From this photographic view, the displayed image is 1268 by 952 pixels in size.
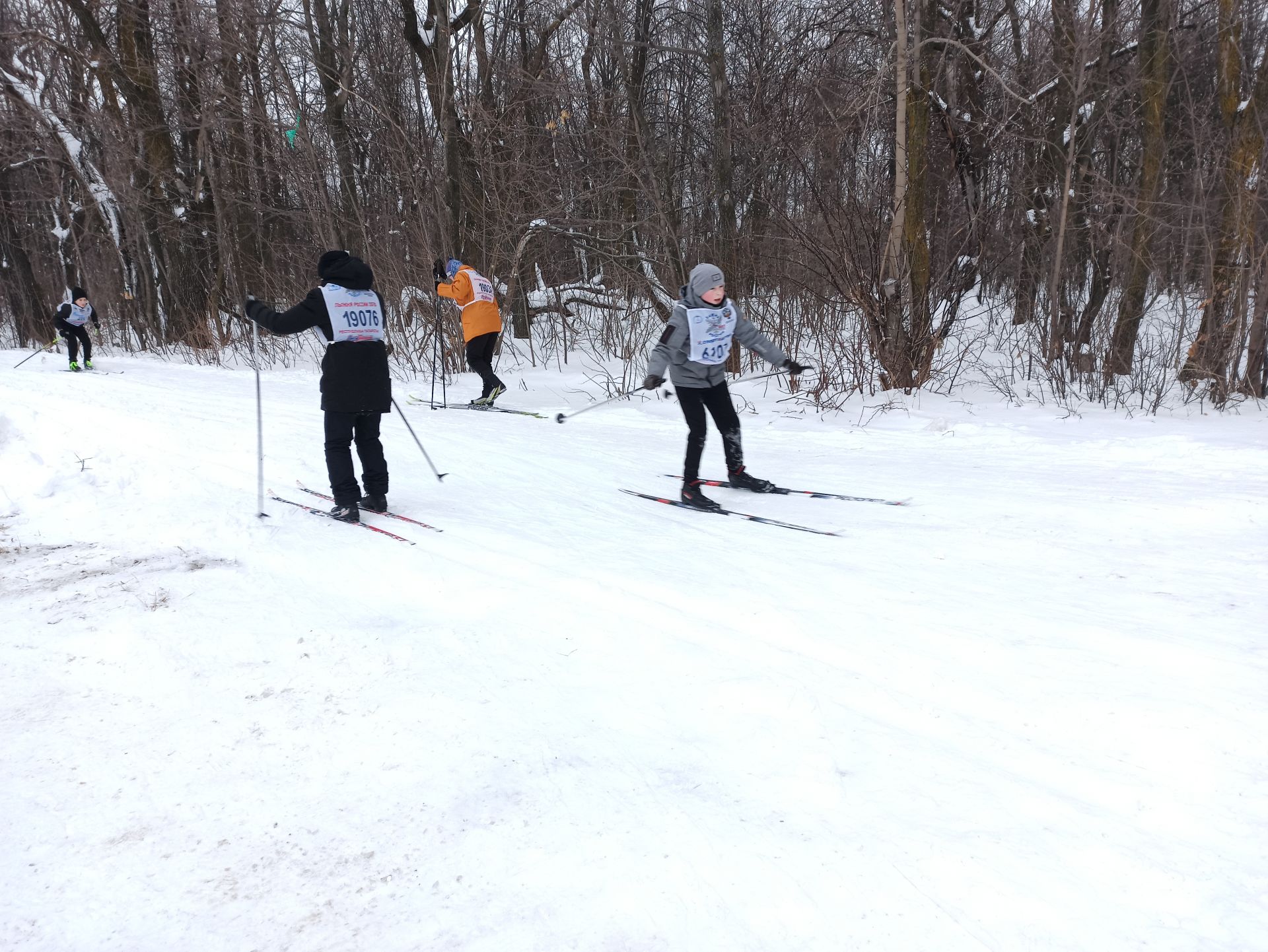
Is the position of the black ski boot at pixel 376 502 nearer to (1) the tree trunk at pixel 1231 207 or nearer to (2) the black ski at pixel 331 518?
(2) the black ski at pixel 331 518

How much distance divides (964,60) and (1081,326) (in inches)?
247

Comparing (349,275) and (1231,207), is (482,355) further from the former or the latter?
(1231,207)

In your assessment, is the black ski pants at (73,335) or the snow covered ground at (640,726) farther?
the black ski pants at (73,335)

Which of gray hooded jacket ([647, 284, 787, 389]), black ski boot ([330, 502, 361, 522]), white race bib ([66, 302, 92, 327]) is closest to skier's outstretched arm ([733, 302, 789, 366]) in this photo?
gray hooded jacket ([647, 284, 787, 389])

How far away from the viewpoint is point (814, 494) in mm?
5762

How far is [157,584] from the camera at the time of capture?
3.89 m

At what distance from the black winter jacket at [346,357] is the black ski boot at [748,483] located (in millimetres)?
2467

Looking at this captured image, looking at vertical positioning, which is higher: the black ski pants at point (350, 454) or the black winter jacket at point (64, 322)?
the black winter jacket at point (64, 322)

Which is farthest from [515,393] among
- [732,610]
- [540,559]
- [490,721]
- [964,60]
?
[964,60]

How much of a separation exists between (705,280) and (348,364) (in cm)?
236

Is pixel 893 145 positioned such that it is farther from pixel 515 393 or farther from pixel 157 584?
pixel 157 584

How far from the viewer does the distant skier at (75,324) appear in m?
14.1

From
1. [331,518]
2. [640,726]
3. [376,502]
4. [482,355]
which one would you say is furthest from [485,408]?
[640,726]

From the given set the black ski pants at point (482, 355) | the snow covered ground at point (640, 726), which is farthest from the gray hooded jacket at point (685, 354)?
the black ski pants at point (482, 355)
